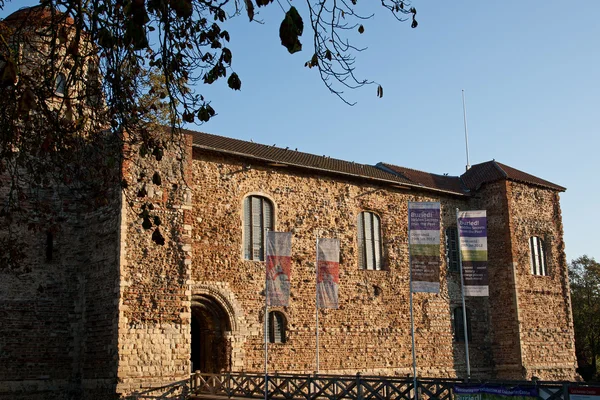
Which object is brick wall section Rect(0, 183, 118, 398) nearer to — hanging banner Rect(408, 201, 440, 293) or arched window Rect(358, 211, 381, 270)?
hanging banner Rect(408, 201, 440, 293)

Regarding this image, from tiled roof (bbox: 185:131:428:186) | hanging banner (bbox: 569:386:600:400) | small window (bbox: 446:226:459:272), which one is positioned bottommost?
hanging banner (bbox: 569:386:600:400)

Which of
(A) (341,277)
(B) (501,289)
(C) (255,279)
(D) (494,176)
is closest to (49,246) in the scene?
(C) (255,279)

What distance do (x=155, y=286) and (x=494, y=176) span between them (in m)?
17.3

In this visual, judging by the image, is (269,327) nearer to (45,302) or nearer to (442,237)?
(45,302)

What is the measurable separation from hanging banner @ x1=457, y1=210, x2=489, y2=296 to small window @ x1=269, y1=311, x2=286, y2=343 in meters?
6.43

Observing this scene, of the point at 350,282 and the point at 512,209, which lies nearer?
the point at 350,282

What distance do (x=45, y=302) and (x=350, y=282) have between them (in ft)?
36.0

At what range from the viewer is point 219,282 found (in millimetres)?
21672

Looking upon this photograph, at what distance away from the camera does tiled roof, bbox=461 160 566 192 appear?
3014cm

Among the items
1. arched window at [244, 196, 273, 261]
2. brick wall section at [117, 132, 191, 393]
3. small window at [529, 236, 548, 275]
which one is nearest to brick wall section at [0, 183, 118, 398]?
brick wall section at [117, 132, 191, 393]

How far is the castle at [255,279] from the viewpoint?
19250 mm

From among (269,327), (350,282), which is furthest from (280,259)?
(350,282)

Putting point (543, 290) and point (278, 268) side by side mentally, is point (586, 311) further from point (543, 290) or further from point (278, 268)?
point (278, 268)

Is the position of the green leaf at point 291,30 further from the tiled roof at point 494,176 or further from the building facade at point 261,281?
the tiled roof at point 494,176
